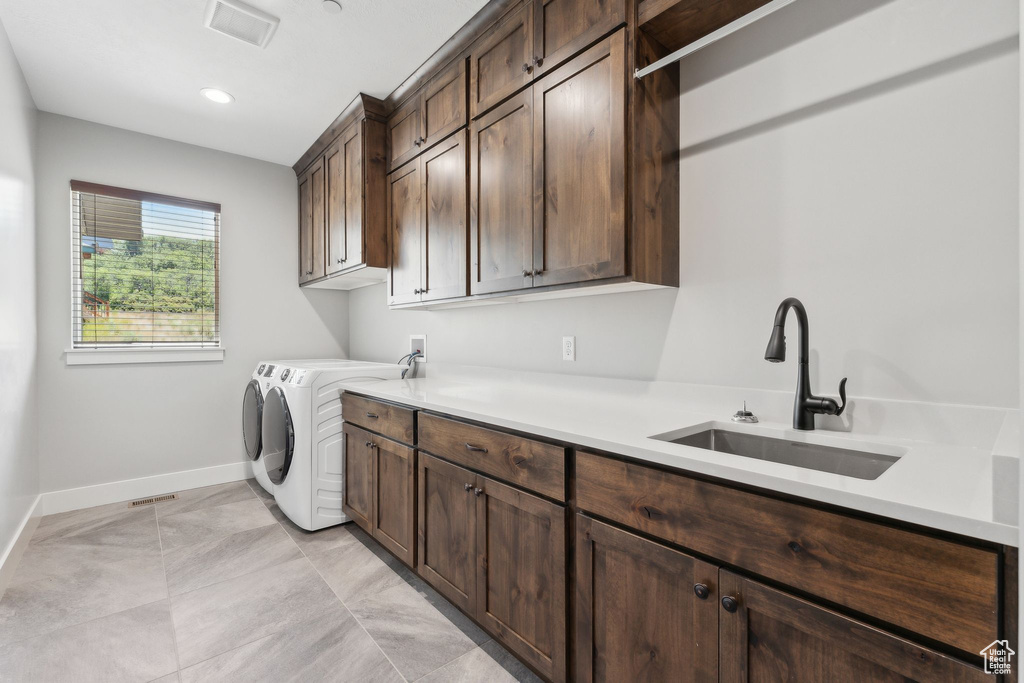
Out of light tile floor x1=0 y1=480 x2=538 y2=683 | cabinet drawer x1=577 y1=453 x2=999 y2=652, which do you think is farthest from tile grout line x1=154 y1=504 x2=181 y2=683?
cabinet drawer x1=577 y1=453 x2=999 y2=652

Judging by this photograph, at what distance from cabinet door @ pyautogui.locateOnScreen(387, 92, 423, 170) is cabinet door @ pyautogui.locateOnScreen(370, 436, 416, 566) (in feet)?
5.09

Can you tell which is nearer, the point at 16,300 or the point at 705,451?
the point at 705,451

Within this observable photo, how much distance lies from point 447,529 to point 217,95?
2687 mm

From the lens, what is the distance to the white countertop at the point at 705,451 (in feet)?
2.60

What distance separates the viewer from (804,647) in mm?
904

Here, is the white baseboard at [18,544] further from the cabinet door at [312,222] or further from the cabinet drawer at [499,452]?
the cabinet door at [312,222]

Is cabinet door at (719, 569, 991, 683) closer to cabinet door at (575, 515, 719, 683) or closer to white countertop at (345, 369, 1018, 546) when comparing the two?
cabinet door at (575, 515, 719, 683)

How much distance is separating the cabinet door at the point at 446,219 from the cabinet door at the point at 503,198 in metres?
0.06

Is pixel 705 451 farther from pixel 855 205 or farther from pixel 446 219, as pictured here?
pixel 446 219

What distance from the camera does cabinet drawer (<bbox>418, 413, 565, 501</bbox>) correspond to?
4.64 ft

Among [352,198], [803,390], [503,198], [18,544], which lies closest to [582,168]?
[503,198]

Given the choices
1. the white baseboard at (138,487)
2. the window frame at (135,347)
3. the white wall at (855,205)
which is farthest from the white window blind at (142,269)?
the white wall at (855,205)

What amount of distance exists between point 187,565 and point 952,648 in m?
2.82

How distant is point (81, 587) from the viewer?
7.00 feet
